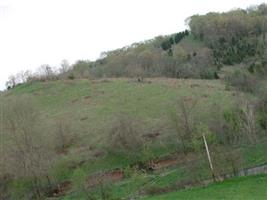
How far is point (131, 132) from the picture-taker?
177ft

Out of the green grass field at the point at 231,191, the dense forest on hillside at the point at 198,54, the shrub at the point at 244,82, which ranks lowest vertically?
the green grass field at the point at 231,191

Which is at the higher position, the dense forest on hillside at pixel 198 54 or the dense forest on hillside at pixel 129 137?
the dense forest on hillside at pixel 198 54

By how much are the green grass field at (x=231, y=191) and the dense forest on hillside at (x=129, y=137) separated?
0.26 meters

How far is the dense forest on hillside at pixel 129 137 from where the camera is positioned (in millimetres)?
38375

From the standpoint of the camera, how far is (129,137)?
53.5 metres

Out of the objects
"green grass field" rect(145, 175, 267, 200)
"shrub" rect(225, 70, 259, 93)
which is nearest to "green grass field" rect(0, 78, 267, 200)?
"green grass field" rect(145, 175, 267, 200)

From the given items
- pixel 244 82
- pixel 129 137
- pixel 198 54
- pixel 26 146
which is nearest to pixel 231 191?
pixel 129 137

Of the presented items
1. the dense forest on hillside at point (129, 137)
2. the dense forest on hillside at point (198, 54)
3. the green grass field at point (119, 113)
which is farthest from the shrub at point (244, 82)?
the dense forest on hillside at point (198, 54)

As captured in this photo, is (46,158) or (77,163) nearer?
(46,158)

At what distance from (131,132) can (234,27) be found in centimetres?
8950

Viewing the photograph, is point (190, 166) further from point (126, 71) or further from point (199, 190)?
point (126, 71)

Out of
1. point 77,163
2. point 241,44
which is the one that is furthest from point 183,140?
point 241,44

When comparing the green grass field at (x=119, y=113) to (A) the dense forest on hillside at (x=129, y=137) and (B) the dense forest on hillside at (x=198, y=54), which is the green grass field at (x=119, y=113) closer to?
(A) the dense forest on hillside at (x=129, y=137)

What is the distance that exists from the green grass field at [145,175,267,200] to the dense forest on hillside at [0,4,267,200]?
26cm
